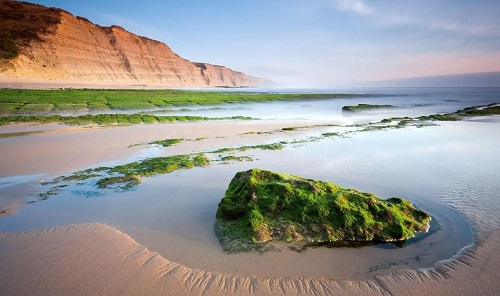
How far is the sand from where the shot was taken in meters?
3.44

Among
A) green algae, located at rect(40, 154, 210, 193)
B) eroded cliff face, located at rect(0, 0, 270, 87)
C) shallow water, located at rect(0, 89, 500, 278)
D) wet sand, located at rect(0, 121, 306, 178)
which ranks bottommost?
shallow water, located at rect(0, 89, 500, 278)

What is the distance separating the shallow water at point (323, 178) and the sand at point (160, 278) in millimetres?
196

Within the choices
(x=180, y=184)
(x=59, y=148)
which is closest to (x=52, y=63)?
(x=59, y=148)

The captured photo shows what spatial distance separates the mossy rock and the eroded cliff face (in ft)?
225

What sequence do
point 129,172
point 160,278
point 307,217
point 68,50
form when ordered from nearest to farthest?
point 160,278 < point 307,217 < point 129,172 < point 68,50

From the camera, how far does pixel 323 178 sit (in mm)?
7715

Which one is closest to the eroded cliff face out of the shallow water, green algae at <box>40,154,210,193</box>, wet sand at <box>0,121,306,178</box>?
wet sand at <box>0,121,306,178</box>

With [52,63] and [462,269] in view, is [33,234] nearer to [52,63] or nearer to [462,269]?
[462,269]

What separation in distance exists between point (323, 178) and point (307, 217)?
10.4ft

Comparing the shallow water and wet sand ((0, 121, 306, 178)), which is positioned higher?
wet sand ((0, 121, 306, 178))

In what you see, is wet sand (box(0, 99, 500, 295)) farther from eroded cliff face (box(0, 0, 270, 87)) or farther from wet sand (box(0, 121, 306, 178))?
eroded cliff face (box(0, 0, 270, 87))

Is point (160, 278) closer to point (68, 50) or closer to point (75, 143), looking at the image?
point (75, 143)

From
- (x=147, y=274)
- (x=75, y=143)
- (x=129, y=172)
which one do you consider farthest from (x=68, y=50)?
(x=147, y=274)

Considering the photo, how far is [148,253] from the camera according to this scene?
4172 millimetres
